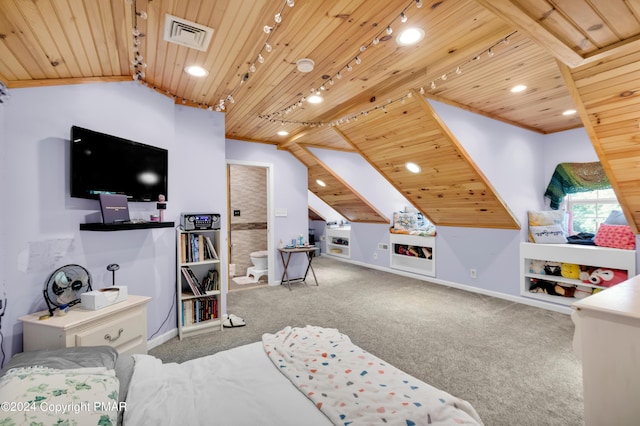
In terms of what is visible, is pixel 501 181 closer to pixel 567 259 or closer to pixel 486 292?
pixel 567 259

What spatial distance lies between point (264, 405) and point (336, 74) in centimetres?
251

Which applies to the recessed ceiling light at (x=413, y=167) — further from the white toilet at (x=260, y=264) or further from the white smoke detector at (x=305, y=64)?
the white toilet at (x=260, y=264)

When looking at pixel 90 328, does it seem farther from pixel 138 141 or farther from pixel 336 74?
pixel 336 74

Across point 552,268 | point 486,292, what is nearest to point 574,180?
point 552,268

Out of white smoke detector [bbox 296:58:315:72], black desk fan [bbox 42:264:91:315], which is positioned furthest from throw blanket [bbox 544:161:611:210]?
black desk fan [bbox 42:264:91:315]

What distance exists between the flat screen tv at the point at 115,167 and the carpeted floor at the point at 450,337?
1.49 m

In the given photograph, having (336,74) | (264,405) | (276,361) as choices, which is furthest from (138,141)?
(264,405)

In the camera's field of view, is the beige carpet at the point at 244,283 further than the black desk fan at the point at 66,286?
Yes

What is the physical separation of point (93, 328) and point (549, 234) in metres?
4.88

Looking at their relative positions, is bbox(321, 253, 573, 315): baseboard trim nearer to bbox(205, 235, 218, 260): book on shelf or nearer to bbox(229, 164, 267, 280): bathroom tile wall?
bbox(229, 164, 267, 280): bathroom tile wall

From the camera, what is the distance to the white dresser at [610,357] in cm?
150

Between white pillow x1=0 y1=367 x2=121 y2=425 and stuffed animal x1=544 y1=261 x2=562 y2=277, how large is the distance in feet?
15.0

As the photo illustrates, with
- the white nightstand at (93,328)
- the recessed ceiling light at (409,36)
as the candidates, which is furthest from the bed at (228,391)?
the recessed ceiling light at (409,36)

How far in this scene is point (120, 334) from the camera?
6.72 feet
